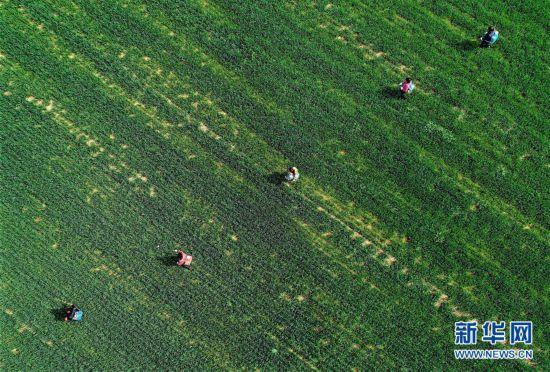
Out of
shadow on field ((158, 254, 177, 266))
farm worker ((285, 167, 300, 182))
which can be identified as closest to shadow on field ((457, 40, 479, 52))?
farm worker ((285, 167, 300, 182))

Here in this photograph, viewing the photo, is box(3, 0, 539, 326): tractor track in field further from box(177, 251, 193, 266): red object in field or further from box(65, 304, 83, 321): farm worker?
box(65, 304, 83, 321): farm worker

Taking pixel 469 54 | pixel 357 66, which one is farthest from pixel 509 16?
pixel 357 66

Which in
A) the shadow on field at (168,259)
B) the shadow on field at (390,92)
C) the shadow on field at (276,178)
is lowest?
the shadow on field at (168,259)

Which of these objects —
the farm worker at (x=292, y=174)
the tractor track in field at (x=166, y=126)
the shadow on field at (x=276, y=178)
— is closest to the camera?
the farm worker at (x=292, y=174)

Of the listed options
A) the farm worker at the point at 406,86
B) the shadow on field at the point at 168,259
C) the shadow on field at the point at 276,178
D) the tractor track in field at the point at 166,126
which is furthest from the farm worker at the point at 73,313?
the farm worker at the point at 406,86

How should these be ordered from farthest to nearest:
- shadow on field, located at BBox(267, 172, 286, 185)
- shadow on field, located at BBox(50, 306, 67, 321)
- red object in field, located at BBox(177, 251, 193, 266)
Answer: shadow on field, located at BBox(267, 172, 286, 185) → shadow on field, located at BBox(50, 306, 67, 321) → red object in field, located at BBox(177, 251, 193, 266)

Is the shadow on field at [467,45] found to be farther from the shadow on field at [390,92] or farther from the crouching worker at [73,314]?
the crouching worker at [73,314]
